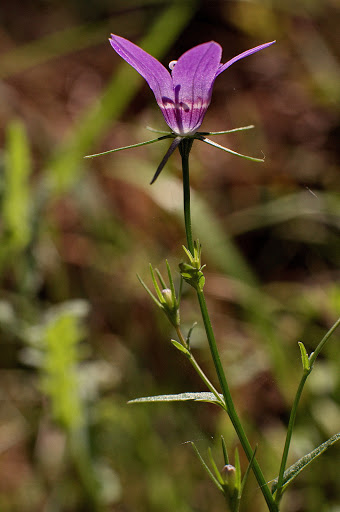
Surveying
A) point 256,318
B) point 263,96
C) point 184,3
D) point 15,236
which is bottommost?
point 256,318

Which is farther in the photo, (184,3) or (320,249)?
(184,3)

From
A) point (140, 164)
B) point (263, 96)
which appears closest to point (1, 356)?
point (140, 164)

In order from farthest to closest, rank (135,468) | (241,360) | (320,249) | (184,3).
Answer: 1. (184,3)
2. (320,249)
3. (241,360)
4. (135,468)

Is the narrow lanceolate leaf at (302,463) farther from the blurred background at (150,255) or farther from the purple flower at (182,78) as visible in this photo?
the blurred background at (150,255)

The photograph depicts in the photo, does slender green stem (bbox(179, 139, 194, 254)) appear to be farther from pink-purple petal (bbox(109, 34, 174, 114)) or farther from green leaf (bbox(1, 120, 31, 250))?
green leaf (bbox(1, 120, 31, 250))

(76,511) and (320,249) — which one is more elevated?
(320,249)

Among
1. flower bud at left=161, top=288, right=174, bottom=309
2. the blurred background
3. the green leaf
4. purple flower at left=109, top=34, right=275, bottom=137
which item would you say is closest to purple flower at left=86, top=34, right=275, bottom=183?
purple flower at left=109, top=34, right=275, bottom=137

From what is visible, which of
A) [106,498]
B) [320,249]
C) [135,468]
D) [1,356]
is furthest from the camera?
[320,249]

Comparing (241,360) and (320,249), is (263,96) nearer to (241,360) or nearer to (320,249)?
(320,249)

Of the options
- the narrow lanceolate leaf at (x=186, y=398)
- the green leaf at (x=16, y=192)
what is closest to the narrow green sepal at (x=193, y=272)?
the narrow lanceolate leaf at (x=186, y=398)
